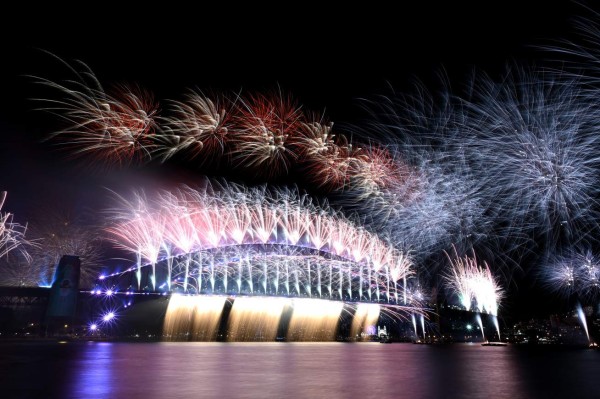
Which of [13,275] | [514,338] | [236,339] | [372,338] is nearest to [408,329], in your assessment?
[372,338]

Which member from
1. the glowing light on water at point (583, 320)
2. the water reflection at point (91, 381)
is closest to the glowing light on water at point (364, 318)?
the glowing light on water at point (583, 320)

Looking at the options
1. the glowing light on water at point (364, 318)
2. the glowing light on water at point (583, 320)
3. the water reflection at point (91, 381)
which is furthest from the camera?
the glowing light on water at point (364, 318)

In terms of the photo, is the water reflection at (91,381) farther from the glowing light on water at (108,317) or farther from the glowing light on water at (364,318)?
the glowing light on water at (364,318)

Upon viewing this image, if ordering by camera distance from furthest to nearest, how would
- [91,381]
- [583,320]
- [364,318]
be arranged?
1. [364,318]
2. [583,320]
3. [91,381]

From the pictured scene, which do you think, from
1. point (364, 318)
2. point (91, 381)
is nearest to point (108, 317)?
point (364, 318)

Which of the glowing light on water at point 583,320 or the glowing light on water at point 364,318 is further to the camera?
the glowing light on water at point 364,318

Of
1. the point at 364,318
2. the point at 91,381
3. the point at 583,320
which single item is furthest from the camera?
the point at 364,318

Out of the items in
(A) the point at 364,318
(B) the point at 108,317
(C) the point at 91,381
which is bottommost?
(C) the point at 91,381

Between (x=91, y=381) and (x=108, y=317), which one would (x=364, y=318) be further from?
(x=91, y=381)

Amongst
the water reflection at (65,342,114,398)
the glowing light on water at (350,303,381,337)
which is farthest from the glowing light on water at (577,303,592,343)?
the water reflection at (65,342,114,398)

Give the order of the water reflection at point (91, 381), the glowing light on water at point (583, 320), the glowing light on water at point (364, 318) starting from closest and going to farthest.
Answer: the water reflection at point (91, 381) < the glowing light on water at point (583, 320) < the glowing light on water at point (364, 318)

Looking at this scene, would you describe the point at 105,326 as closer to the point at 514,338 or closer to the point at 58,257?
the point at 58,257
